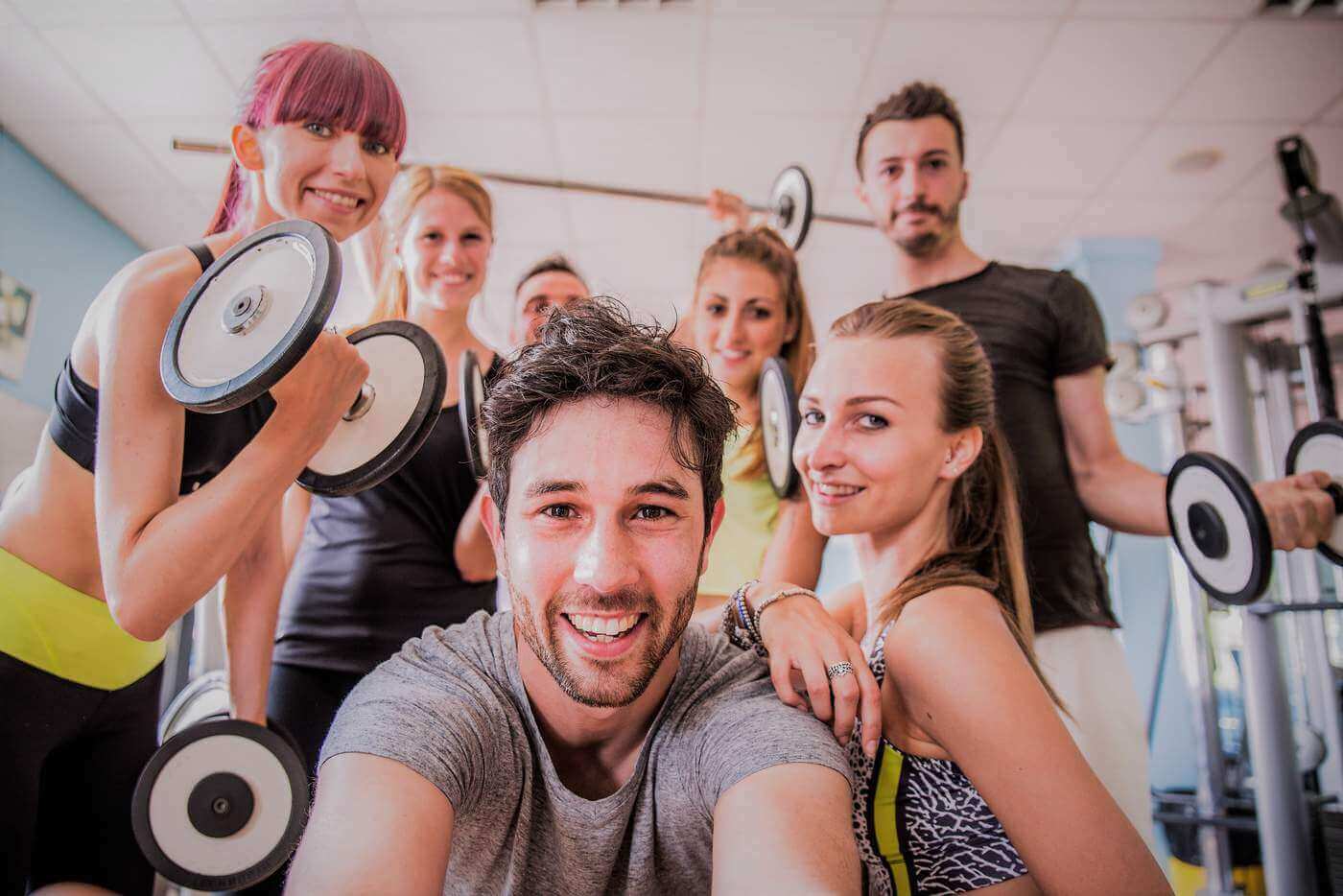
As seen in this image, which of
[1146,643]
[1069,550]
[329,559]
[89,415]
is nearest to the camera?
[89,415]

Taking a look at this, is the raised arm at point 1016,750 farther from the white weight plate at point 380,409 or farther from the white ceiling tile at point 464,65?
the white ceiling tile at point 464,65

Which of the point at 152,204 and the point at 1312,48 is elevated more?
the point at 1312,48

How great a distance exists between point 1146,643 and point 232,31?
14.7 feet

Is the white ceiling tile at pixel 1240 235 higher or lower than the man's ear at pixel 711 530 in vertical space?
higher

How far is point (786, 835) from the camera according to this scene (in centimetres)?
85

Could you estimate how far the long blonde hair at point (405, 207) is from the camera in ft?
4.29

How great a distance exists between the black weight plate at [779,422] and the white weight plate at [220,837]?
0.90 metres

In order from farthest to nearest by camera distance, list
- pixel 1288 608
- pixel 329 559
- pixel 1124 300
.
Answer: pixel 1124 300
pixel 1288 608
pixel 329 559

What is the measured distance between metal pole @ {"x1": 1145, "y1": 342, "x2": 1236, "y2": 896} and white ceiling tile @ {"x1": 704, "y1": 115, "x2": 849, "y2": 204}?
4.85 feet

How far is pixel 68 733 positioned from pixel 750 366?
1296 millimetres

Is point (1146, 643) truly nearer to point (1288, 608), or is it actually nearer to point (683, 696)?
point (1288, 608)

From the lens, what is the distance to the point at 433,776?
0.87m

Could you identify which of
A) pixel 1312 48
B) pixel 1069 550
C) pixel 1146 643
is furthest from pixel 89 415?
pixel 1146 643

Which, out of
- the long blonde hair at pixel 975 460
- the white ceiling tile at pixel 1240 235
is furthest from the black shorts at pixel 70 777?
the white ceiling tile at pixel 1240 235
